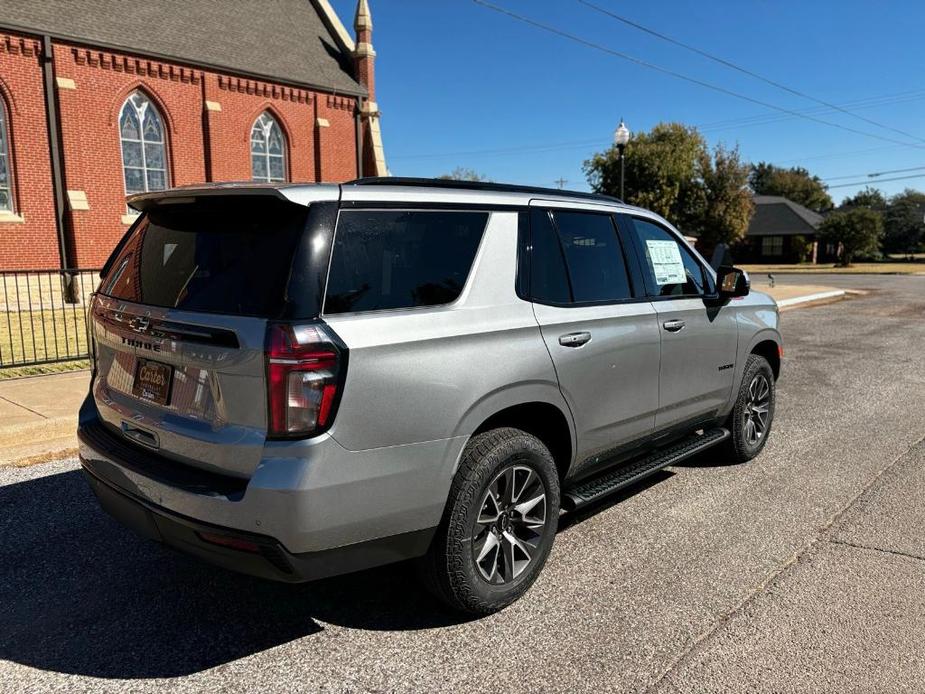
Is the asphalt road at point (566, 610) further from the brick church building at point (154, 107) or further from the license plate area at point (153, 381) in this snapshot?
the brick church building at point (154, 107)

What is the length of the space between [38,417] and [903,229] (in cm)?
8275

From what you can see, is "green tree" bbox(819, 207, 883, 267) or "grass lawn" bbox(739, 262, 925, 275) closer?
"grass lawn" bbox(739, 262, 925, 275)

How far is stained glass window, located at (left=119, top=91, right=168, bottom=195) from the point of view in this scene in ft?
68.3

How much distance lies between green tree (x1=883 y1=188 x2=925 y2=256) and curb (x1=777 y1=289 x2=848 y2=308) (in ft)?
189

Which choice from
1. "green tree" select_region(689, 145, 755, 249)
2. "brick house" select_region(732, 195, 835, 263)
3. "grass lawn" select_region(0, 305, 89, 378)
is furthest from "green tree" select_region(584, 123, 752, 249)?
"grass lawn" select_region(0, 305, 89, 378)

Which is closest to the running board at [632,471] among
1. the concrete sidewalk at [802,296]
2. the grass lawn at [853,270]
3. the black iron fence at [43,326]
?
the black iron fence at [43,326]

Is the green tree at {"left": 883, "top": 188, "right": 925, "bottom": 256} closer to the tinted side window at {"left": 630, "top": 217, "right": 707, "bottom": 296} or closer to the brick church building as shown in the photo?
the brick church building

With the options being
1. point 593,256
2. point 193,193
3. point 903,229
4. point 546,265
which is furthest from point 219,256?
point 903,229

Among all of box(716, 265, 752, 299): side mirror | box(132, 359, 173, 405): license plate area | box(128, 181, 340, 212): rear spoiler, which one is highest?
box(128, 181, 340, 212): rear spoiler

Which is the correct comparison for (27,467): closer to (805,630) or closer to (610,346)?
(610,346)

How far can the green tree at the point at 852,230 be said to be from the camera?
50188 millimetres

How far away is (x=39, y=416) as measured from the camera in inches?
258

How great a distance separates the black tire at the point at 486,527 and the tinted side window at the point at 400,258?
730 mm

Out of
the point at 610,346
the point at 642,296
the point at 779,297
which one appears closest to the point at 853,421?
the point at 642,296
